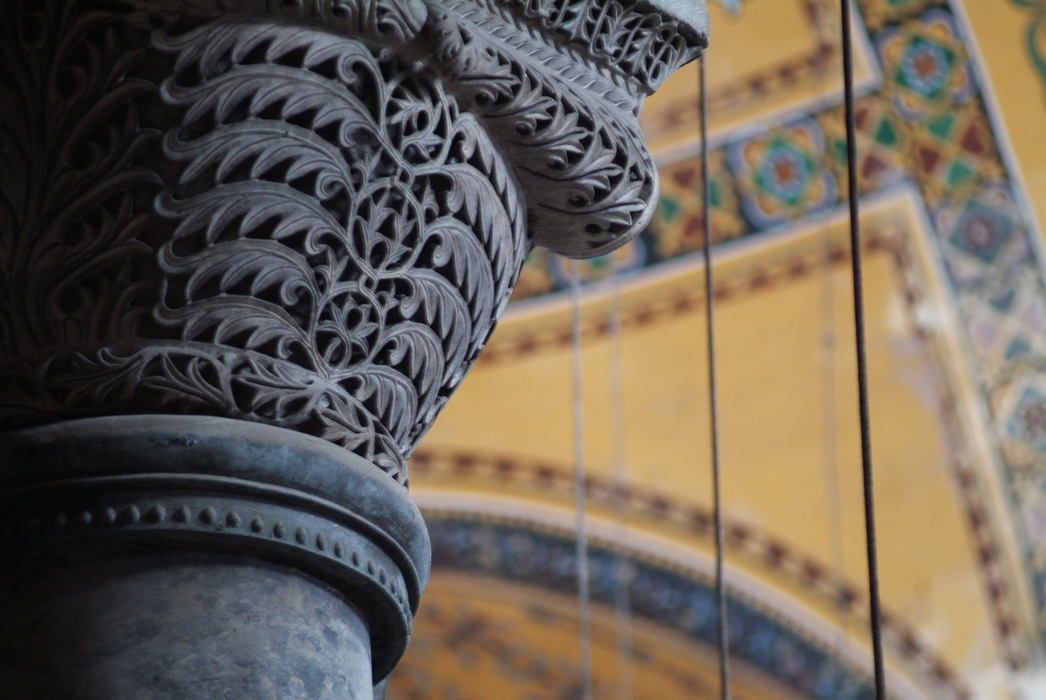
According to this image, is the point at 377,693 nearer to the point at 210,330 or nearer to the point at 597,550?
the point at 210,330

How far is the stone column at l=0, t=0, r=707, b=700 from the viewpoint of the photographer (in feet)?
3.92

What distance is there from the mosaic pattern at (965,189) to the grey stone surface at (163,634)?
5089 mm

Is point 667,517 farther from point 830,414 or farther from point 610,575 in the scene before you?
point 830,414

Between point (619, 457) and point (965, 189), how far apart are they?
1470 millimetres

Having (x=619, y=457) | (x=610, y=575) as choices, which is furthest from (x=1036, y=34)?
(x=610, y=575)

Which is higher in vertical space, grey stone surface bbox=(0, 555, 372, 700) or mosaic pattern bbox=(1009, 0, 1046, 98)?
grey stone surface bbox=(0, 555, 372, 700)

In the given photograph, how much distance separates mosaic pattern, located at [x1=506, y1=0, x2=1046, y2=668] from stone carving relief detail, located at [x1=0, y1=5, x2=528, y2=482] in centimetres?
491

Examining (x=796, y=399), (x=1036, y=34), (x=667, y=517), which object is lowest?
(x=667, y=517)

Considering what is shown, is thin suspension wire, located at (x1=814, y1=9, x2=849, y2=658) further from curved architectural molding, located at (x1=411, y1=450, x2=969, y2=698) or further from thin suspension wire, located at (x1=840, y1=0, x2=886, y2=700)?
thin suspension wire, located at (x1=840, y1=0, x2=886, y2=700)

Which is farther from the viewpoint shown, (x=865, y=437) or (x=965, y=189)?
(x=965, y=189)

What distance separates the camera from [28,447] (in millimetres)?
1203

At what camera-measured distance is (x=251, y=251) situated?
49.5 inches

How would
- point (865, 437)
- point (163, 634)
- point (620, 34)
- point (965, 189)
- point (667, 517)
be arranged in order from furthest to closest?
point (667, 517) → point (965, 189) → point (620, 34) → point (865, 437) → point (163, 634)

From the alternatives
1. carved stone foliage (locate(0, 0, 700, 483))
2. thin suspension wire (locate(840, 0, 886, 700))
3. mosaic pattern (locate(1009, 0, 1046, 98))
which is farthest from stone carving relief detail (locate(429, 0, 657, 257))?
mosaic pattern (locate(1009, 0, 1046, 98))
